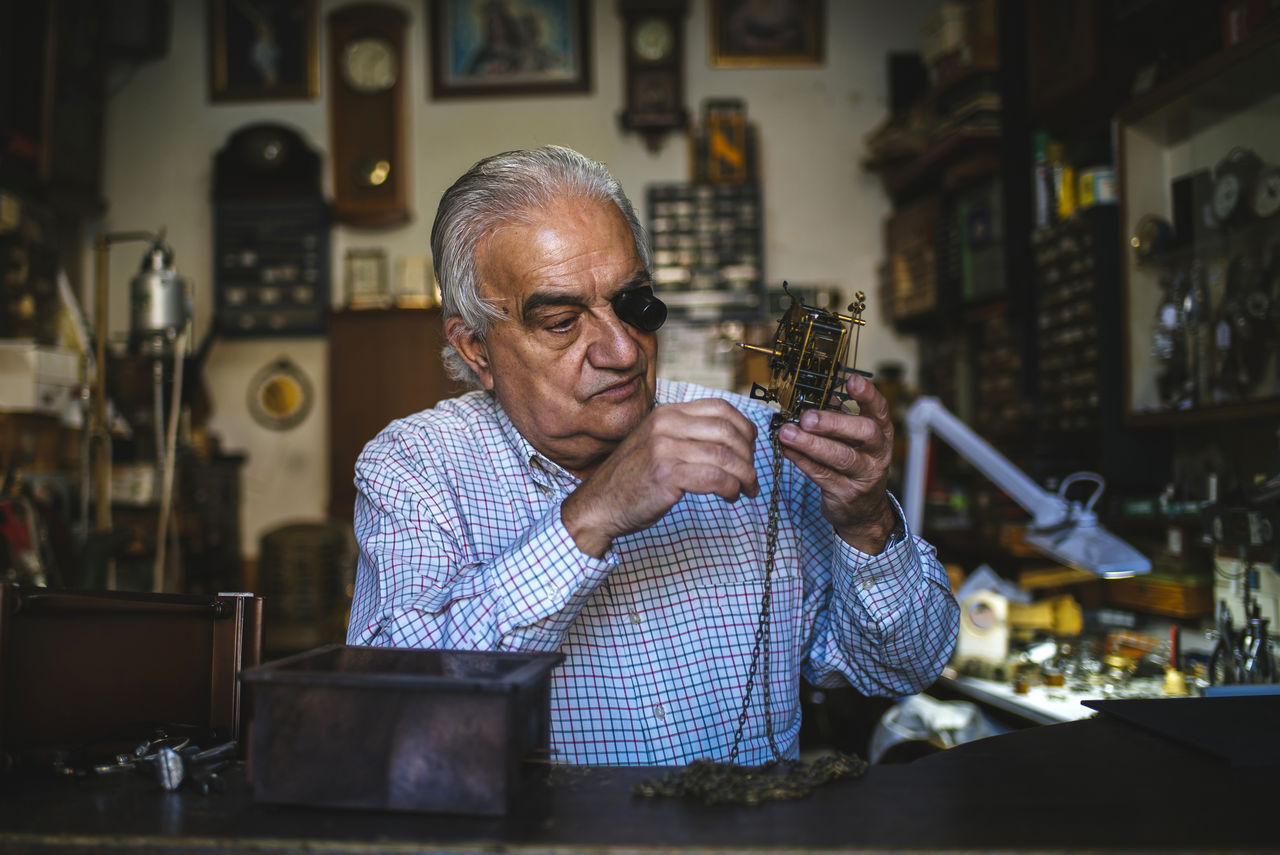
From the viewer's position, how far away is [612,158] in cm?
573

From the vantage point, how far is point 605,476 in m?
1.17

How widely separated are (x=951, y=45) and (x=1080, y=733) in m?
4.07

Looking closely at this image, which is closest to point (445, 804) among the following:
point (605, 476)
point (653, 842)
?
point (653, 842)

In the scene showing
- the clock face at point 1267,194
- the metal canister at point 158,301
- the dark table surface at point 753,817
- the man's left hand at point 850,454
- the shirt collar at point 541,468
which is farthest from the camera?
the metal canister at point 158,301

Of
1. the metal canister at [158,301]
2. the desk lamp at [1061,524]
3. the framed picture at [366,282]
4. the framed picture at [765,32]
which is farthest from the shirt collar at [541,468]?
the framed picture at [765,32]

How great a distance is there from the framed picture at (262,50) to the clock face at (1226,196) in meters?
4.80

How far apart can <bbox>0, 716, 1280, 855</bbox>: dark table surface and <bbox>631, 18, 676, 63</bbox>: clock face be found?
522cm

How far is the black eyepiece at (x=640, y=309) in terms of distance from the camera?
1.49 m

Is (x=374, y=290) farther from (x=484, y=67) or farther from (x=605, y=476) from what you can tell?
(x=605, y=476)

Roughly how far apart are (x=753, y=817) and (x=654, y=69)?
5.33 m

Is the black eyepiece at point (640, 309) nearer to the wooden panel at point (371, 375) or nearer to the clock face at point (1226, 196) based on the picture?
the clock face at point (1226, 196)

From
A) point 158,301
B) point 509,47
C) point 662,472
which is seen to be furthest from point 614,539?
point 509,47

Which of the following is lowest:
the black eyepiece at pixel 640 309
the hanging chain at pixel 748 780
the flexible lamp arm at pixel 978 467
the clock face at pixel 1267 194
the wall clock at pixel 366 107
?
the hanging chain at pixel 748 780

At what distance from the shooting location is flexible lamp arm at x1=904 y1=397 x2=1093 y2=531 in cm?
252
